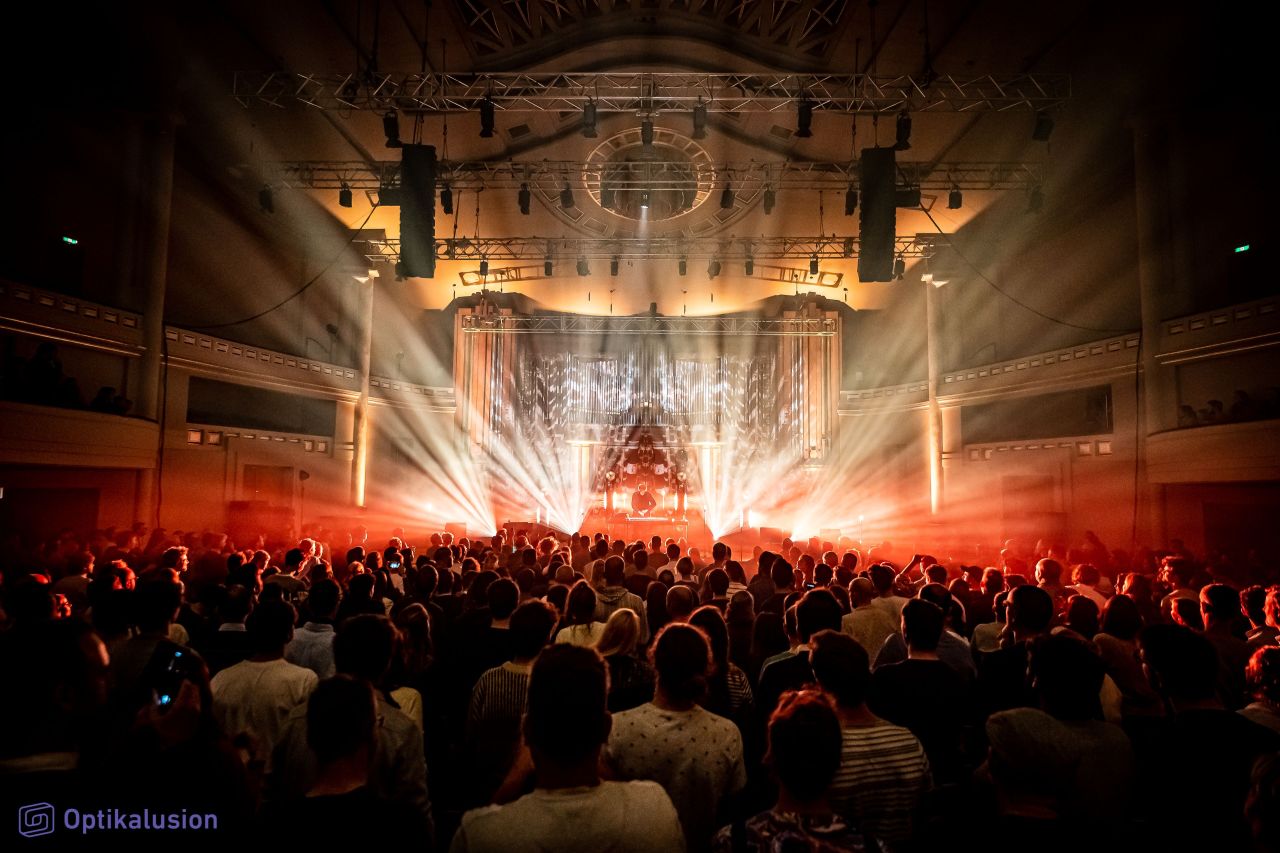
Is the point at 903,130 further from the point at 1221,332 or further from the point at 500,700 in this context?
the point at 500,700

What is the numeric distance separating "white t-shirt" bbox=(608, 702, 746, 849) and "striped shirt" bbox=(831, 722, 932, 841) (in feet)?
1.13

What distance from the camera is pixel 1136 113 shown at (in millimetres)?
11938

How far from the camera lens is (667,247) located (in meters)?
17.3

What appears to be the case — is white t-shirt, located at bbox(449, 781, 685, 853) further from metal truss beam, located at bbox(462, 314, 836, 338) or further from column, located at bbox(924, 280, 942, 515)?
metal truss beam, located at bbox(462, 314, 836, 338)

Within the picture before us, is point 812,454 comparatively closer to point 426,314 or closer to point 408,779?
point 426,314

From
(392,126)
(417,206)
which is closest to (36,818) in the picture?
(417,206)

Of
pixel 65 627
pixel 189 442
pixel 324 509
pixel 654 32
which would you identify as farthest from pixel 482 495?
pixel 65 627

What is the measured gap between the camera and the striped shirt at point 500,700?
2.95 meters

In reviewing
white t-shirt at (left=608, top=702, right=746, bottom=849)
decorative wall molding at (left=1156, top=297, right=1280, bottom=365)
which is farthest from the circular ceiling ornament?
white t-shirt at (left=608, top=702, right=746, bottom=849)

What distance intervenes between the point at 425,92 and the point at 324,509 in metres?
9.92

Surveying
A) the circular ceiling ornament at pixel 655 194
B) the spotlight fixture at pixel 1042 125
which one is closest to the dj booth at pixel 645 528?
the circular ceiling ornament at pixel 655 194

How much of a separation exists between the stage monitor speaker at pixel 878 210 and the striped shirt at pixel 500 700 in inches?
335

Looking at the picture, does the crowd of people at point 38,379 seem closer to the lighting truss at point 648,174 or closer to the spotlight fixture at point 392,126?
the lighting truss at point 648,174

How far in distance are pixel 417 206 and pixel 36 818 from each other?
8857 millimetres
